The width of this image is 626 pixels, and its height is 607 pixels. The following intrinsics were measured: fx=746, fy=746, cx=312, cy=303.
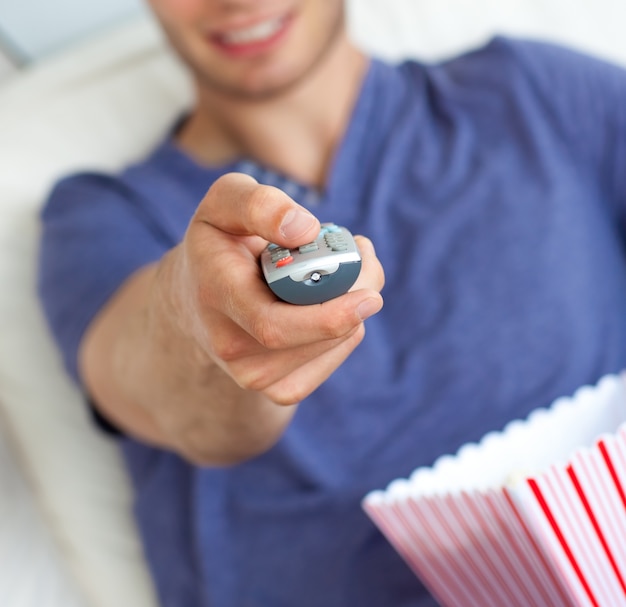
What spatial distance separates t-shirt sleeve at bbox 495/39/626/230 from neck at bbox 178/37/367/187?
222 mm

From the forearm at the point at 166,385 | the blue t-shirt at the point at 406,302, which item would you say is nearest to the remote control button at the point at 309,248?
the forearm at the point at 166,385

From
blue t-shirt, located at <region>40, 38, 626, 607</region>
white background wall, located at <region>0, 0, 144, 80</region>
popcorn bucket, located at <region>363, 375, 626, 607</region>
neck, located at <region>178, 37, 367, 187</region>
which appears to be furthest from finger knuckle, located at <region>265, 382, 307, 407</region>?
white background wall, located at <region>0, 0, 144, 80</region>

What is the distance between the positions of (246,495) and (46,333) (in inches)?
14.1

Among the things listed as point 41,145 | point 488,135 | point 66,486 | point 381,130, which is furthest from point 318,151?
point 66,486

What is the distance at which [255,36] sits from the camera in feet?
2.88

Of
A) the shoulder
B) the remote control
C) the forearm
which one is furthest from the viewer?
the shoulder

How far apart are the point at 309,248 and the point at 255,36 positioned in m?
0.59

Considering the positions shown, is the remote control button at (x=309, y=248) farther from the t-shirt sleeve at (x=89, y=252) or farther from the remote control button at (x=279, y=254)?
the t-shirt sleeve at (x=89, y=252)

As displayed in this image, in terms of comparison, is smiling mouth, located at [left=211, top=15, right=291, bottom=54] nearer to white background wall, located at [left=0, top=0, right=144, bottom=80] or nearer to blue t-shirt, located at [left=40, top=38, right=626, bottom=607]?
blue t-shirt, located at [left=40, top=38, right=626, bottom=607]

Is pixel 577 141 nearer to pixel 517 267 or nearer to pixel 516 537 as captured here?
pixel 517 267

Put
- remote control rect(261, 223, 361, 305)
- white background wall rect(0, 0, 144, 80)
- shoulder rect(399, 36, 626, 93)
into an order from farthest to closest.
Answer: white background wall rect(0, 0, 144, 80), shoulder rect(399, 36, 626, 93), remote control rect(261, 223, 361, 305)

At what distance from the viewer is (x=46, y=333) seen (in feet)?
3.07

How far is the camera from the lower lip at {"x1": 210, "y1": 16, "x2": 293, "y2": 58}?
874 mm

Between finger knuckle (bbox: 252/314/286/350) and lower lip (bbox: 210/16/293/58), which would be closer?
finger knuckle (bbox: 252/314/286/350)
